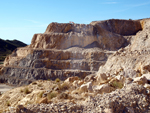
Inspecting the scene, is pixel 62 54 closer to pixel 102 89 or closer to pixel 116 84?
pixel 116 84

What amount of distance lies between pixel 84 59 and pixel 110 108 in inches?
963

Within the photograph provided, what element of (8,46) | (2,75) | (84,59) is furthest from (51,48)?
(8,46)

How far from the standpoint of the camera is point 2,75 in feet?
101

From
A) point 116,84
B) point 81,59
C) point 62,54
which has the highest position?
point 62,54

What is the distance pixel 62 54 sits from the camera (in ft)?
98.4

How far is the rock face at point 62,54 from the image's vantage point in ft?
90.9

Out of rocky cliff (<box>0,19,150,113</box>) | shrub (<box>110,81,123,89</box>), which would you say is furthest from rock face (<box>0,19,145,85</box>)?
shrub (<box>110,81,123,89</box>)

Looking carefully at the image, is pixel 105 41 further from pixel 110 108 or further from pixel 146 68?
pixel 110 108

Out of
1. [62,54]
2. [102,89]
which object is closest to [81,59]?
[62,54]

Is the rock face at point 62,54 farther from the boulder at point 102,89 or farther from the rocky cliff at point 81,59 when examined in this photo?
the boulder at point 102,89

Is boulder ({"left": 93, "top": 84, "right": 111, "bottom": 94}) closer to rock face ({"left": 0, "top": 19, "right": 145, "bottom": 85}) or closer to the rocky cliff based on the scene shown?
the rocky cliff

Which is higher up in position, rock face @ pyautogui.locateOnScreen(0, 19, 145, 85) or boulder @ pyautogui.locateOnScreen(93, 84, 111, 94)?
rock face @ pyautogui.locateOnScreen(0, 19, 145, 85)

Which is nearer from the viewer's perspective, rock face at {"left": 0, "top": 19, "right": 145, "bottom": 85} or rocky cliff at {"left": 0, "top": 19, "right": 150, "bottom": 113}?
rocky cliff at {"left": 0, "top": 19, "right": 150, "bottom": 113}

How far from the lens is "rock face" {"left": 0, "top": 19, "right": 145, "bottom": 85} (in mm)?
27719
